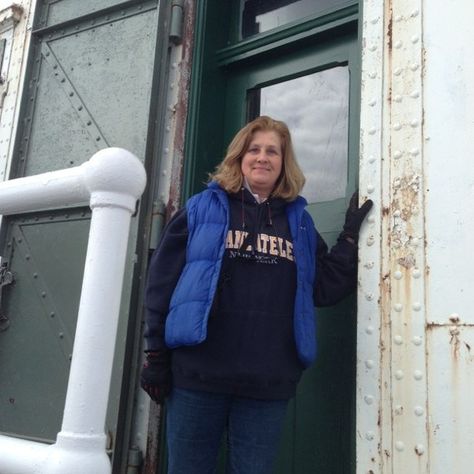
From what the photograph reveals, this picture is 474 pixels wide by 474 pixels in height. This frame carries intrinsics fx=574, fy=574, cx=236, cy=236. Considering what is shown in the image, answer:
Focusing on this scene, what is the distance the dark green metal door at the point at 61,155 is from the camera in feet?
9.34

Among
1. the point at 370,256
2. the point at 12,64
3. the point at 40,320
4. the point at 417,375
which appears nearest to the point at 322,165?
the point at 370,256

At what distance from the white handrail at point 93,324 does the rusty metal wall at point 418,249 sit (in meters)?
1.23

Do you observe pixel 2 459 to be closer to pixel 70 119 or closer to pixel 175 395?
pixel 175 395

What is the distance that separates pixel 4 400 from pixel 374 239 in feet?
6.97

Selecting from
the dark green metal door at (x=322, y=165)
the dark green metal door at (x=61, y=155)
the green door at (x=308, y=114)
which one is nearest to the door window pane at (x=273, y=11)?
the green door at (x=308, y=114)

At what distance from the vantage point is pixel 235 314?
1.90 meters

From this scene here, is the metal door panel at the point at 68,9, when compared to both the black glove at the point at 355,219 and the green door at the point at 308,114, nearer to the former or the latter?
the green door at the point at 308,114

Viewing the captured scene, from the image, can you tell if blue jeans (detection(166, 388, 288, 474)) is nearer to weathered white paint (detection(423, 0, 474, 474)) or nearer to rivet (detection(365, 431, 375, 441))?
rivet (detection(365, 431, 375, 441))

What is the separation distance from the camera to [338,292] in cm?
→ 210

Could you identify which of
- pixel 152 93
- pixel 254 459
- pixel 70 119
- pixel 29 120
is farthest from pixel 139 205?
pixel 254 459

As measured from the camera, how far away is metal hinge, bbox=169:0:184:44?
116 inches

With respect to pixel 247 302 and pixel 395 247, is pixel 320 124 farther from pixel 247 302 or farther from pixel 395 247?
pixel 247 302

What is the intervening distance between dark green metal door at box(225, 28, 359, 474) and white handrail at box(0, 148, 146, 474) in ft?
4.52

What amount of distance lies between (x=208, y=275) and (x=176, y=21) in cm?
164
